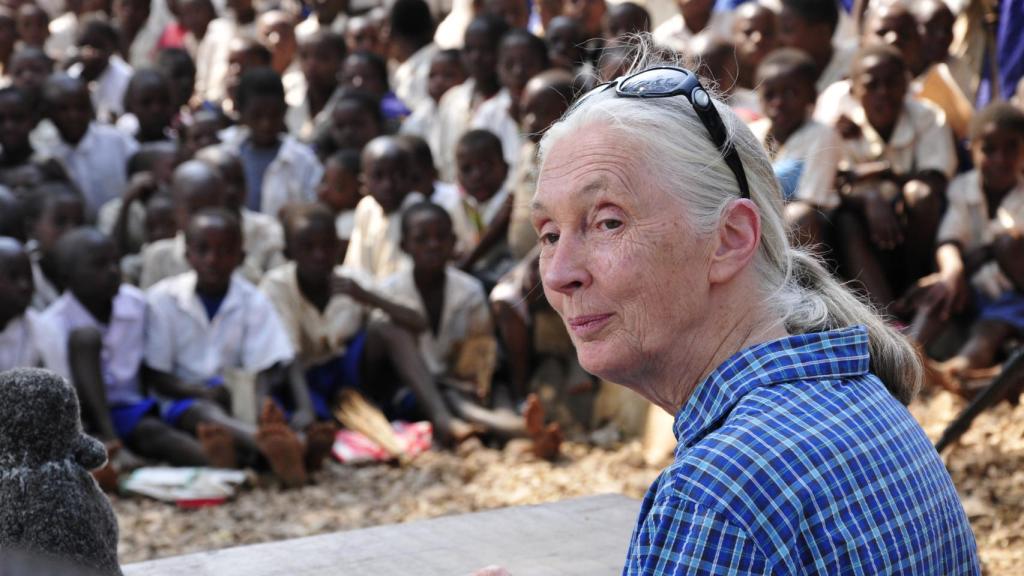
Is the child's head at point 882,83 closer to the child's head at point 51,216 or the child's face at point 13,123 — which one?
the child's head at point 51,216

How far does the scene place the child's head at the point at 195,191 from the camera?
19.8 feet

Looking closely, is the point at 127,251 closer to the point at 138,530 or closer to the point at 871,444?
the point at 138,530

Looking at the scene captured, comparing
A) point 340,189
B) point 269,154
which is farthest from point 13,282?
point 269,154

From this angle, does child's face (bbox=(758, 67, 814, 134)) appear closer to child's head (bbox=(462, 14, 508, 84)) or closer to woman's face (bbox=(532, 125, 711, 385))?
child's head (bbox=(462, 14, 508, 84))

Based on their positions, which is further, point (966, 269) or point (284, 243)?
point (284, 243)

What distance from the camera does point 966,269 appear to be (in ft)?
17.0

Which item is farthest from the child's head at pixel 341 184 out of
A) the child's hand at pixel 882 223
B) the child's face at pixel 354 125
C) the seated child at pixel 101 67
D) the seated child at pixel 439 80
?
the child's hand at pixel 882 223

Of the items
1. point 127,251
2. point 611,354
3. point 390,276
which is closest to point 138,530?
point 390,276

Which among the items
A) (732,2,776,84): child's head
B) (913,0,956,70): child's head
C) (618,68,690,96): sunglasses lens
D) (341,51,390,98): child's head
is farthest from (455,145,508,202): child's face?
(618,68,690,96): sunglasses lens

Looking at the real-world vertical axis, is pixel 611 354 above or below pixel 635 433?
above

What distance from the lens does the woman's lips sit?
1.59 metres

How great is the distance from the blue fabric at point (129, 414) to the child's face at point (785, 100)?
2787 mm

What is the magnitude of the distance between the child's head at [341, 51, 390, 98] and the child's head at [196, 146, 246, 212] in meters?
1.34

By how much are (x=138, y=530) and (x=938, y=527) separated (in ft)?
11.3
